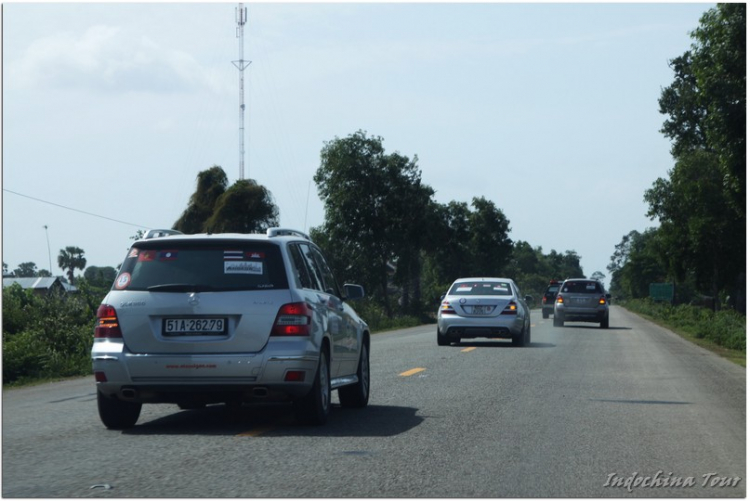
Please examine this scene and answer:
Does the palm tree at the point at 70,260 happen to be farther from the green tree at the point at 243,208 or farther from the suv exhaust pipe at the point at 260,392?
the suv exhaust pipe at the point at 260,392

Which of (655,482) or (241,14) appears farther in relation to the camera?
(241,14)

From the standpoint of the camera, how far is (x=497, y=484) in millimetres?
7102

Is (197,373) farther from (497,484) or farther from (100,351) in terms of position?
(497,484)

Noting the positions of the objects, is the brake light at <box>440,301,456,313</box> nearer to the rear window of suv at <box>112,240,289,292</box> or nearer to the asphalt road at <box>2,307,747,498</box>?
the asphalt road at <box>2,307,747,498</box>

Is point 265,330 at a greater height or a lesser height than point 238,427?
greater

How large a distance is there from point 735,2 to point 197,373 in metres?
18.9

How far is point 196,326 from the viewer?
9547 mm

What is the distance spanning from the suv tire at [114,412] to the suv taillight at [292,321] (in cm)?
159

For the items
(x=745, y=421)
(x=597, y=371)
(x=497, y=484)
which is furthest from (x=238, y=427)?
(x=597, y=371)

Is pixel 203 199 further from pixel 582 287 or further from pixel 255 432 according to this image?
pixel 255 432

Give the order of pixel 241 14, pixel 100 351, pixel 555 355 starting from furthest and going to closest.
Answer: pixel 241 14 → pixel 555 355 → pixel 100 351

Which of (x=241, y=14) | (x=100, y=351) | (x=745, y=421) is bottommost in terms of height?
(x=745, y=421)

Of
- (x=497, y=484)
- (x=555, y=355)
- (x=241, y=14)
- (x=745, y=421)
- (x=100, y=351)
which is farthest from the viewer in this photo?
(x=241, y=14)

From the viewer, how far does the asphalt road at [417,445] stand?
7027 mm
